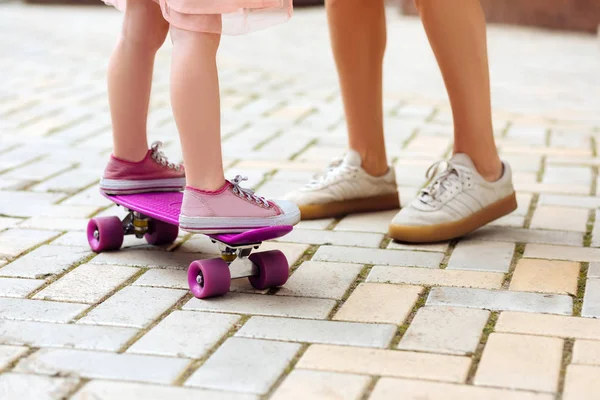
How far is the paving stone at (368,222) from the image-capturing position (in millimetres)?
2377

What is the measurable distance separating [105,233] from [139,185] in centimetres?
13

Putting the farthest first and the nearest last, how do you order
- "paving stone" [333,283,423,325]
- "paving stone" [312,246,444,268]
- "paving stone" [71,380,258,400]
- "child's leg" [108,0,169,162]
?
"paving stone" [312,246,444,268] → "child's leg" [108,0,169,162] → "paving stone" [333,283,423,325] → "paving stone" [71,380,258,400]

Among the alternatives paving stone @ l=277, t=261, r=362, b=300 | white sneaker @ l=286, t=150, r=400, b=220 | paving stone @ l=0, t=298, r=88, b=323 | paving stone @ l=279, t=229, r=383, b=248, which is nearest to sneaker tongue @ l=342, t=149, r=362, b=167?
white sneaker @ l=286, t=150, r=400, b=220

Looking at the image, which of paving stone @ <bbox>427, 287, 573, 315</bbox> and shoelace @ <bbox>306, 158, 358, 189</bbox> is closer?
paving stone @ <bbox>427, 287, 573, 315</bbox>

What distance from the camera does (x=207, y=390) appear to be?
146 centimetres

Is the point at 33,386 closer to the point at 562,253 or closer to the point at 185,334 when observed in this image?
the point at 185,334

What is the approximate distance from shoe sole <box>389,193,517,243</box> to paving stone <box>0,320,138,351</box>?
2.51 ft

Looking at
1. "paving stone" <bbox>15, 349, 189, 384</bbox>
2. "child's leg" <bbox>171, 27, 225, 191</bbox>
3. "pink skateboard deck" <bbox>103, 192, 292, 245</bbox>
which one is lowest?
"paving stone" <bbox>15, 349, 189, 384</bbox>

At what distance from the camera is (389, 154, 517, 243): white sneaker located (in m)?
2.24

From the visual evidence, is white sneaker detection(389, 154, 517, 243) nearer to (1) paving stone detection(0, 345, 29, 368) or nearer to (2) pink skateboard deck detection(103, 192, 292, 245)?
(2) pink skateboard deck detection(103, 192, 292, 245)

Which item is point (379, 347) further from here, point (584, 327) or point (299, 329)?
point (584, 327)

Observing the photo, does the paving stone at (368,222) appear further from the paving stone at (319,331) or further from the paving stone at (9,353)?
the paving stone at (9,353)

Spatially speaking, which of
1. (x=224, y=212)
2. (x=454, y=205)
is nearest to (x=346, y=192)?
(x=454, y=205)

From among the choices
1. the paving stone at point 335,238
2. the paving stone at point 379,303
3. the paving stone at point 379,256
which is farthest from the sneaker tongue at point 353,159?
the paving stone at point 379,303
